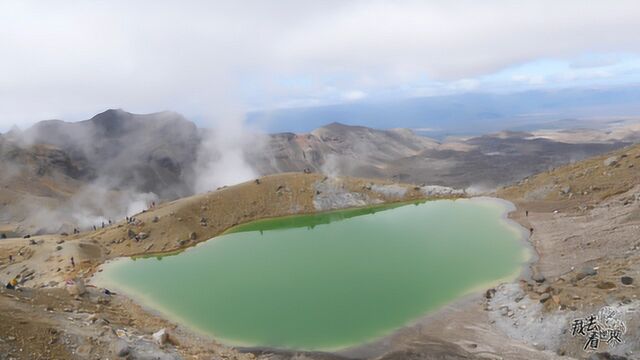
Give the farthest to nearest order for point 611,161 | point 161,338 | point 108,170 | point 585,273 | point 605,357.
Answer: point 108,170, point 611,161, point 585,273, point 161,338, point 605,357

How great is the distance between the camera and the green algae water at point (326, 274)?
3950 cm

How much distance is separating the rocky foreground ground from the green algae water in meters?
2.52

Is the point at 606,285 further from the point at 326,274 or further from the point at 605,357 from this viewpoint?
the point at 326,274

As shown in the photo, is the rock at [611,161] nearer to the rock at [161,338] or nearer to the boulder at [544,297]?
the boulder at [544,297]

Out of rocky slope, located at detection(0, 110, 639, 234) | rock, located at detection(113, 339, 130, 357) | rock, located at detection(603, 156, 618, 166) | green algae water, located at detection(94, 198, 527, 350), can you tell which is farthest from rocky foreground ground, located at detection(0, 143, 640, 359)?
rocky slope, located at detection(0, 110, 639, 234)

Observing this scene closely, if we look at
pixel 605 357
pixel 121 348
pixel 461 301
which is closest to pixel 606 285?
pixel 605 357

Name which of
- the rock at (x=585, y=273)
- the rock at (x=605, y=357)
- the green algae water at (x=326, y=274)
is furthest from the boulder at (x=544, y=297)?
the green algae water at (x=326, y=274)

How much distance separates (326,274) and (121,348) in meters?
26.7

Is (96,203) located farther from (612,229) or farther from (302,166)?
(612,229)

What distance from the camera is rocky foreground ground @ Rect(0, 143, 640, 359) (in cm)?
2925

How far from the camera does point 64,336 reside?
27.8m

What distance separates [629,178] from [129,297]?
231 feet

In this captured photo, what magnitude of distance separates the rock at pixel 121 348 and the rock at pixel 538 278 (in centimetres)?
3723

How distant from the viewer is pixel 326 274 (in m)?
50.8
